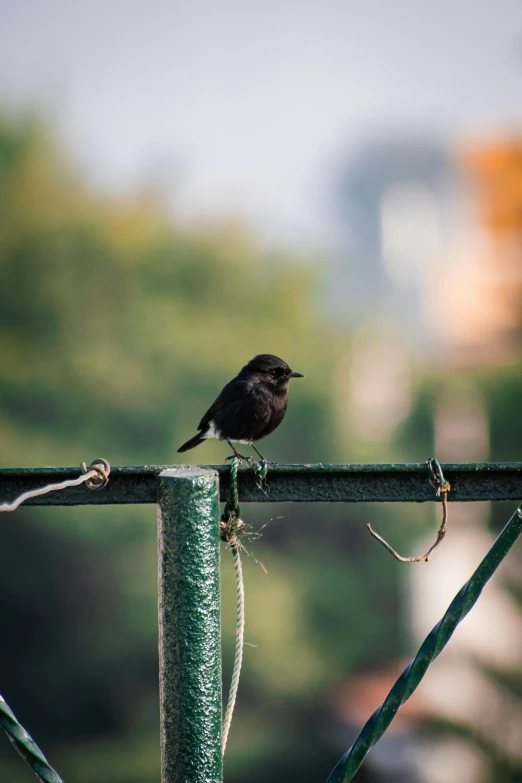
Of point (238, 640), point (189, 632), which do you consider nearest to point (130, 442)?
point (238, 640)

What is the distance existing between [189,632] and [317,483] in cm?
32

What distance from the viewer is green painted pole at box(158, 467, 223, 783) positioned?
4.11 feet

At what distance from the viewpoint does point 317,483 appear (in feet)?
4.67

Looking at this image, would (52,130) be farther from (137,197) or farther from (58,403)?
(58,403)

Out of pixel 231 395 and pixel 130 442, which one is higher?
pixel 130 442

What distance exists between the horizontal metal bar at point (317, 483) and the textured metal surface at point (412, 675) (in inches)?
5.0

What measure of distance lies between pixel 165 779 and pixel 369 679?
2376 centimetres

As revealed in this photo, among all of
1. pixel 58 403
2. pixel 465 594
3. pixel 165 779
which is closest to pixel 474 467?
pixel 465 594

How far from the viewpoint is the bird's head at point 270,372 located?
502 centimetres

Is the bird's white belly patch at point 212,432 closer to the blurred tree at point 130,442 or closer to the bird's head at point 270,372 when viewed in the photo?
the bird's head at point 270,372

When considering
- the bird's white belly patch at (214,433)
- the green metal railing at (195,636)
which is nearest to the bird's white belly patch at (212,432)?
the bird's white belly patch at (214,433)

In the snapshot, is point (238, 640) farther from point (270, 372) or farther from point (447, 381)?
point (447, 381)

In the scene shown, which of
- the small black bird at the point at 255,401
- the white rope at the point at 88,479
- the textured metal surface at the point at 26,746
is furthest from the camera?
the small black bird at the point at 255,401

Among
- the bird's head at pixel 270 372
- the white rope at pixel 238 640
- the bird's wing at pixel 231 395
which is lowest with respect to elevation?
the white rope at pixel 238 640
